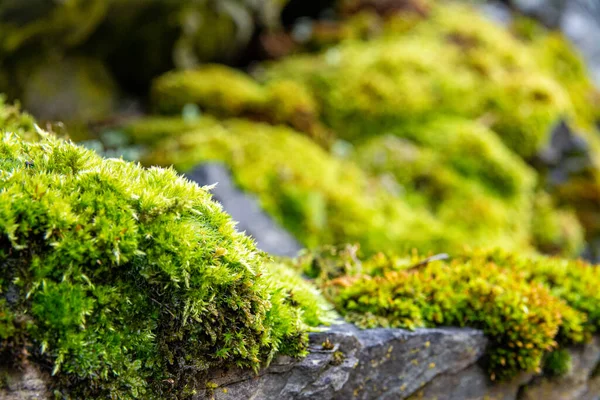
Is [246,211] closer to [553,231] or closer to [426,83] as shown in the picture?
[426,83]

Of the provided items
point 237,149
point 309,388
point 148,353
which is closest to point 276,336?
point 309,388

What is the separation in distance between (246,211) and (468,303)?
3733mm

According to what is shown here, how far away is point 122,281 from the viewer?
2.17m

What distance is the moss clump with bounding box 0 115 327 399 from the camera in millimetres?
1955

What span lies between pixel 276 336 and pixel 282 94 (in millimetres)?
7884

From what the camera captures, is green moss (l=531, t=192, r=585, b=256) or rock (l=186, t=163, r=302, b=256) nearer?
rock (l=186, t=163, r=302, b=256)

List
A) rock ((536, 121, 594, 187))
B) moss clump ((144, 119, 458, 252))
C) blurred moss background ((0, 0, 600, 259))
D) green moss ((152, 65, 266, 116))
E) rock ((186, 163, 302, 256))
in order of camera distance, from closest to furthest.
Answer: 1. rock ((186, 163, 302, 256))
2. moss clump ((144, 119, 458, 252))
3. blurred moss background ((0, 0, 600, 259))
4. green moss ((152, 65, 266, 116))
5. rock ((536, 121, 594, 187))

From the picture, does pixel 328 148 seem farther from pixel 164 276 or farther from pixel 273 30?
pixel 164 276

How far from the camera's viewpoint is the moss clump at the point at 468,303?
3.28 meters

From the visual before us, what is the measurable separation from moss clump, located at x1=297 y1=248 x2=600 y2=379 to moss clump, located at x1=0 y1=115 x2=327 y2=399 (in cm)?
90

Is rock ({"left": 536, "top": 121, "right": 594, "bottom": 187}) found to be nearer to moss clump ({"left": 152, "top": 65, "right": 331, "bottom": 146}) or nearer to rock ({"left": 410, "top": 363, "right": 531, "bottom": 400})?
moss clump ({"left": 152, "top": 65, "right": 331, "bottom": 146})

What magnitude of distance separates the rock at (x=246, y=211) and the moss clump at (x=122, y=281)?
3.72 meters

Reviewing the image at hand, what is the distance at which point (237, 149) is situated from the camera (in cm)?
734

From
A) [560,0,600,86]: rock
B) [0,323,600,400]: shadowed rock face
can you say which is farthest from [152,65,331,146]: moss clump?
[560,0,600,86]: rock
